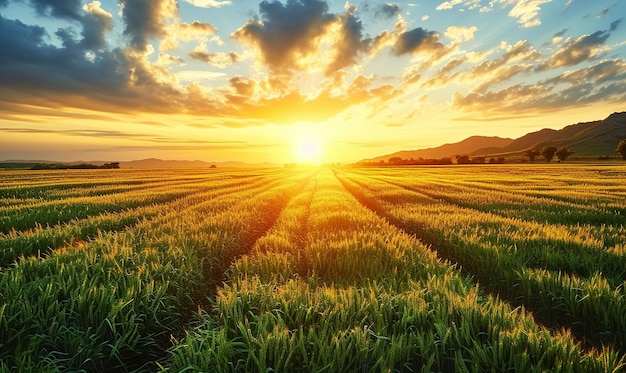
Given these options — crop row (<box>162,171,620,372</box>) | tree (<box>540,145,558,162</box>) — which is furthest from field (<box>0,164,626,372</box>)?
tree (<box>540,145,558,162</box>)

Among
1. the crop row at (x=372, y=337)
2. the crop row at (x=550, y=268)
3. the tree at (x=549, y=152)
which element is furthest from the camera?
the tree at (x=549, y=152)

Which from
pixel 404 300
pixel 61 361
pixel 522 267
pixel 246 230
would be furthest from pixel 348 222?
pixel 61 361

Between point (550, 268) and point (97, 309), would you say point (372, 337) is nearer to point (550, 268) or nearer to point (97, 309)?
point (97, 309)

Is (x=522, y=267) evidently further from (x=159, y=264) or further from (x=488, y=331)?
(x=159, y=264)

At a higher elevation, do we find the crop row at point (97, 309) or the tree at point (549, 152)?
the tree at point (549, 152)

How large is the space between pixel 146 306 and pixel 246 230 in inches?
262

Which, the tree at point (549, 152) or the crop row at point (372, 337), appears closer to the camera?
the crop row at point (372, 337)

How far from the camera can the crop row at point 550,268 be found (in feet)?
14.6

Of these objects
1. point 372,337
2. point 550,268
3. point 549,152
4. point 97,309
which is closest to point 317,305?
point 372,337

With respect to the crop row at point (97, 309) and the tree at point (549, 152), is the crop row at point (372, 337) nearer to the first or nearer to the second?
the crop row at point (97, 309)

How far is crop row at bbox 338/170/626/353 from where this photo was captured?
A: 4445mm

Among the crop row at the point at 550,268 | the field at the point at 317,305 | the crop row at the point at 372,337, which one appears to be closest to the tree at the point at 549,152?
the crop row at the point at 550,268

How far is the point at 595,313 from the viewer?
14.6 ft

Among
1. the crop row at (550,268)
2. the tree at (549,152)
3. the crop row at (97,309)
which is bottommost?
the crop row at (550,268)
